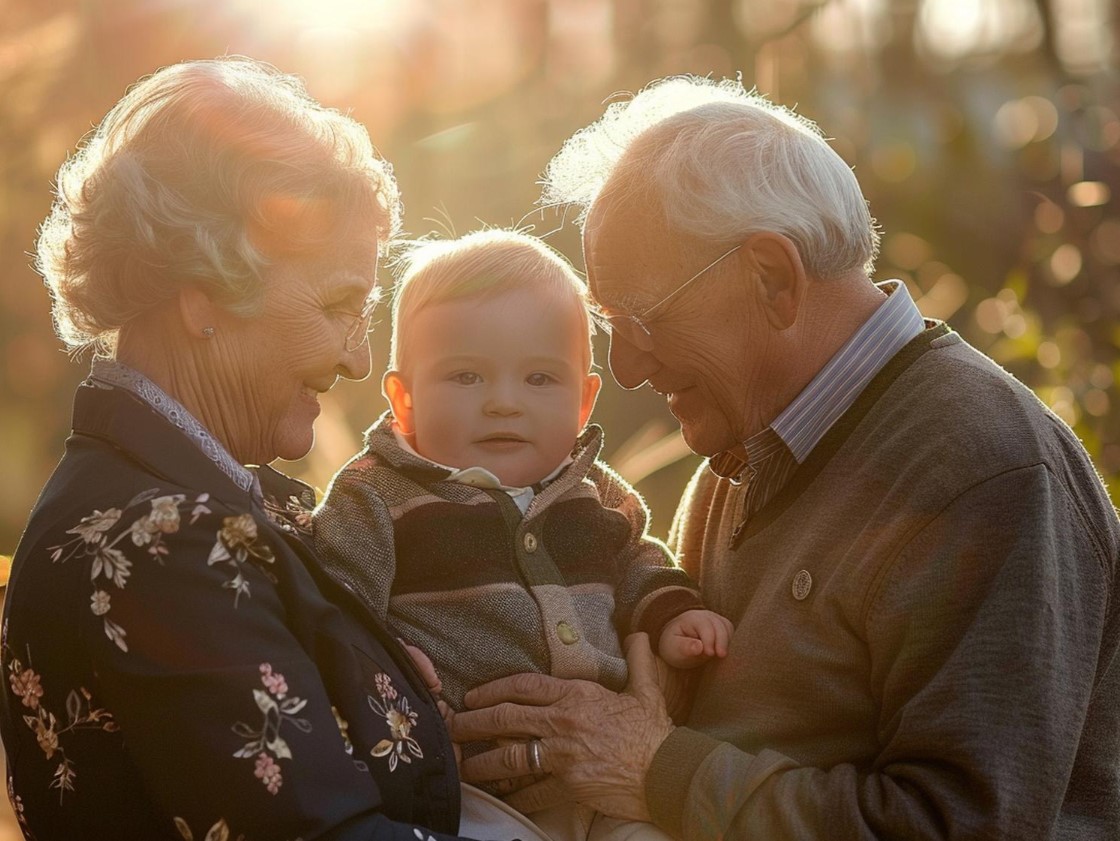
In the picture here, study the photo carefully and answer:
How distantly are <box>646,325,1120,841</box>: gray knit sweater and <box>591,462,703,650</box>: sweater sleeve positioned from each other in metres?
0.19

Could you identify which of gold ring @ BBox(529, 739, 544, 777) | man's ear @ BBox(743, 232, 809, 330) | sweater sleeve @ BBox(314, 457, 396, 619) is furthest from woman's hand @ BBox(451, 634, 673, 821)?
man's ear @ BBox(743, 232, 809, 330)

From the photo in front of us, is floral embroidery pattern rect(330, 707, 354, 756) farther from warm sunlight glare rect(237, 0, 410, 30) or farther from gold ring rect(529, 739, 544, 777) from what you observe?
warm sunlight glare rect(237, 0, 410, 30)

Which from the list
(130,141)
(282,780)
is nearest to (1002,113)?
(130,141)

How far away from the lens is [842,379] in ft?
8.30

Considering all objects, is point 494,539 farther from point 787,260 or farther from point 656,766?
point 787,260

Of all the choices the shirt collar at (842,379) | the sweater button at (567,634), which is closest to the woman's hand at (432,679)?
the sweater button at (567,634)

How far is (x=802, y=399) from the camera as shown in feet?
8.34

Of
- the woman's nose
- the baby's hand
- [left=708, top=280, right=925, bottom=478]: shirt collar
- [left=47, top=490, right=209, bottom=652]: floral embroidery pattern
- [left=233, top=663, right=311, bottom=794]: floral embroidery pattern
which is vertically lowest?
the baby's hand

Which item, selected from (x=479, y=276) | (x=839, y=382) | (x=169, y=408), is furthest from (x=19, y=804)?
(x=839, y=382)

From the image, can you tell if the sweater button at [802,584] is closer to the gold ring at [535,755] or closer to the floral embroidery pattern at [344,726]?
the gold ring at [535,755]

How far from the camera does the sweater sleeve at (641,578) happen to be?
2701 millimetres

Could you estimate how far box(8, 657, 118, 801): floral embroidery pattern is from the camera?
191cm

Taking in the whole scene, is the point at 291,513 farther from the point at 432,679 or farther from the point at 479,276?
the point at 479,276

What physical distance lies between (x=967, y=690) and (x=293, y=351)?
131 cm
